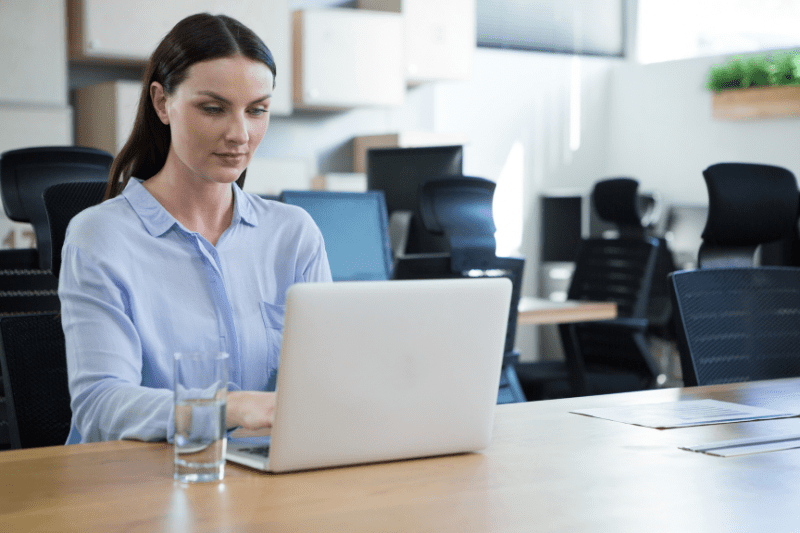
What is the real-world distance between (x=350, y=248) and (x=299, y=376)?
1887 mm

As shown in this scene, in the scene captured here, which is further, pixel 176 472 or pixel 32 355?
pixel 32 355

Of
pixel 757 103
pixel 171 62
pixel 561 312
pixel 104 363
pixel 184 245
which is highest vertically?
pixel 757 103

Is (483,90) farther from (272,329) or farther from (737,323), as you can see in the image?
(272,329)

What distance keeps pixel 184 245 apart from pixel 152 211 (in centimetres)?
8

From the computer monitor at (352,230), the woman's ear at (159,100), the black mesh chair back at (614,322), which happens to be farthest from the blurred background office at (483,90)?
the woman's ear at (159,100)

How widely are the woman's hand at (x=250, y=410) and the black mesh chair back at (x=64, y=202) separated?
2.63 feet

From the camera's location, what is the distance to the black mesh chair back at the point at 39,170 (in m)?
2.60

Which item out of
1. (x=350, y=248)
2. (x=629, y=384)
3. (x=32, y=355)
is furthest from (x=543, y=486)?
(x=629, y=384)

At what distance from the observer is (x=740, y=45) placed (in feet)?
19.0

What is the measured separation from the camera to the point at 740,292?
227 centimetres

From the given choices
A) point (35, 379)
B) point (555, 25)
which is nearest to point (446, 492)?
point (35, 379)

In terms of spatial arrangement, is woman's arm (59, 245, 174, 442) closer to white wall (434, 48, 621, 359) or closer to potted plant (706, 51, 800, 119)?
white wall (434, 48, 621, 359)

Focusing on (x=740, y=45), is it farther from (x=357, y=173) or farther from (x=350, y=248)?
(x=350, y=248)

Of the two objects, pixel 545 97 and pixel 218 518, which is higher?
pixel 545 97
